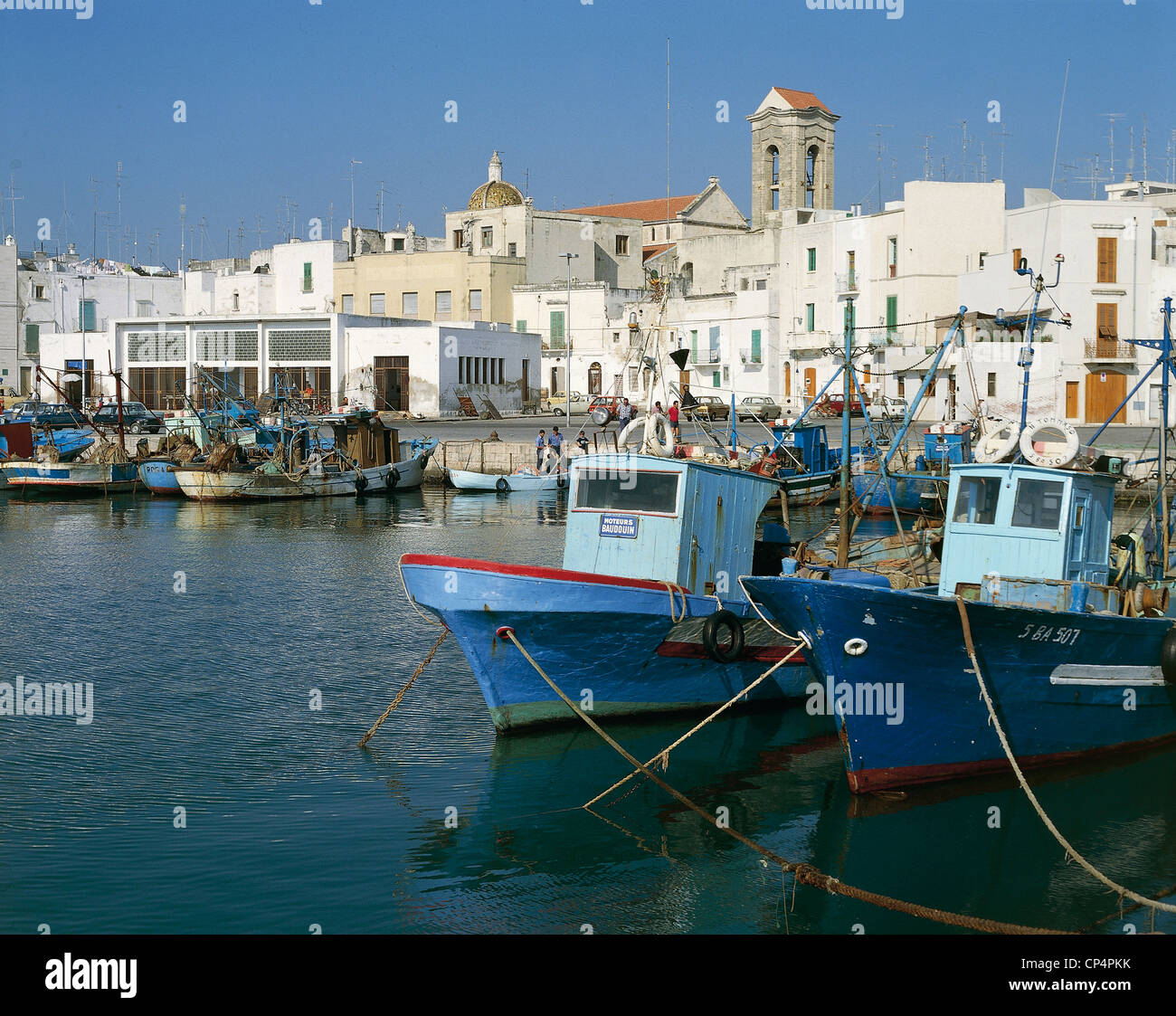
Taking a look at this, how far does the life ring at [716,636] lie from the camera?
1351 cm

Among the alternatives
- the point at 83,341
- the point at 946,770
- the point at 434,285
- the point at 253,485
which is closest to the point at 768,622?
the point at 946,770

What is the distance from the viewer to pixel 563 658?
43.0ft

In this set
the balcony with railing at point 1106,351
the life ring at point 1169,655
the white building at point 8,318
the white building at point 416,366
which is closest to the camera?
the life ring at point 1169,655

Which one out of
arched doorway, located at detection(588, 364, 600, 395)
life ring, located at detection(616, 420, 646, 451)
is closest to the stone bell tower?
arched doorway, located at detection(588, 364, 600, 395)

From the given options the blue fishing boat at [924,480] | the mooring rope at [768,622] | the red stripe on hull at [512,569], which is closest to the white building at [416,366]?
the blue fishing boat at [924,480]

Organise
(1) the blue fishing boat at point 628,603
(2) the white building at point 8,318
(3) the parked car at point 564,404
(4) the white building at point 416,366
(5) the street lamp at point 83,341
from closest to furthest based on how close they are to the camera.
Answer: (1) the blue fishing boat at point 628,603 < (4) the white building at point 416,366 < (5) the street lamp at point 83,341 < (3) the parked car at point 564,404 < (2) the white building at point 8,318

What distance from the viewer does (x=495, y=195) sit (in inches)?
3219

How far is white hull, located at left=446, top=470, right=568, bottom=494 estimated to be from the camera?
136ft

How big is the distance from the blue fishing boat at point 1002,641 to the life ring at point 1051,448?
30mm

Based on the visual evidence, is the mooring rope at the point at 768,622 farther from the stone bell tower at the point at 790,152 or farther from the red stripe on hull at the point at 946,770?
the stone bell tower at the point at 790,152

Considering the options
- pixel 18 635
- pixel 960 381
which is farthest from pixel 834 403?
pixel 18 635
